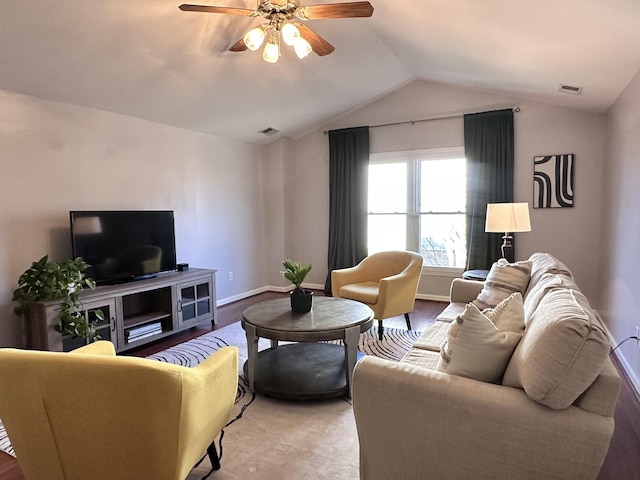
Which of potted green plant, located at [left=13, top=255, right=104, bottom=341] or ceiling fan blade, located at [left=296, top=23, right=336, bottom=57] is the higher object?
ceiling fan blade, located at [left=296, top=23, right=336, bottom=57]

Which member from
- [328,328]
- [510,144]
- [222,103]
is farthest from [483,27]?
[222,103]

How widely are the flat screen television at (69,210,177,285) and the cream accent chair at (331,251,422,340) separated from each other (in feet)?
6.24

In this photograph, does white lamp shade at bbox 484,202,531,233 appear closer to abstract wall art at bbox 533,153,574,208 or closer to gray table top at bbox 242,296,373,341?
abstract wall art at bbox 533,153,574,208

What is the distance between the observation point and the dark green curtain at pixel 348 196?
18.9ft

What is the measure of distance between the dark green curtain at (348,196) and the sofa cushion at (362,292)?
5.47 feet

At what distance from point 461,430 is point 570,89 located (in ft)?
12.3

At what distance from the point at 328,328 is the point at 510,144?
12.2 feet

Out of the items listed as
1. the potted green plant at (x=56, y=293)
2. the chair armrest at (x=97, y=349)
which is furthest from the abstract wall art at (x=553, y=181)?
the potted green plant at (x=56, y=293)

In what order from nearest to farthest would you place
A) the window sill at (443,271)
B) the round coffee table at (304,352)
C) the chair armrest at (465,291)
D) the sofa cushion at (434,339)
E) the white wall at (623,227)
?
1. the sofa cushion at (434,339)
2. the round coffee table at (304,352)
3. the white wall at (623,227)
4. the chair armrest at (465,291)
5. the window sill at (443,271)

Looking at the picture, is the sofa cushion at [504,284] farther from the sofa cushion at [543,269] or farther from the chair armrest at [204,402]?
the chair armrest at [204,402]

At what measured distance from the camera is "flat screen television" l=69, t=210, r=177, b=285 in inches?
137

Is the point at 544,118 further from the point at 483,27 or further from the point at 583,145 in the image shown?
the point at 483,27

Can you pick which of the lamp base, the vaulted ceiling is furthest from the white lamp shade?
the vaulted ceiling

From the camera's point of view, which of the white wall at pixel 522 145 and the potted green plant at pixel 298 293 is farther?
the white wall at pixel 522 145
